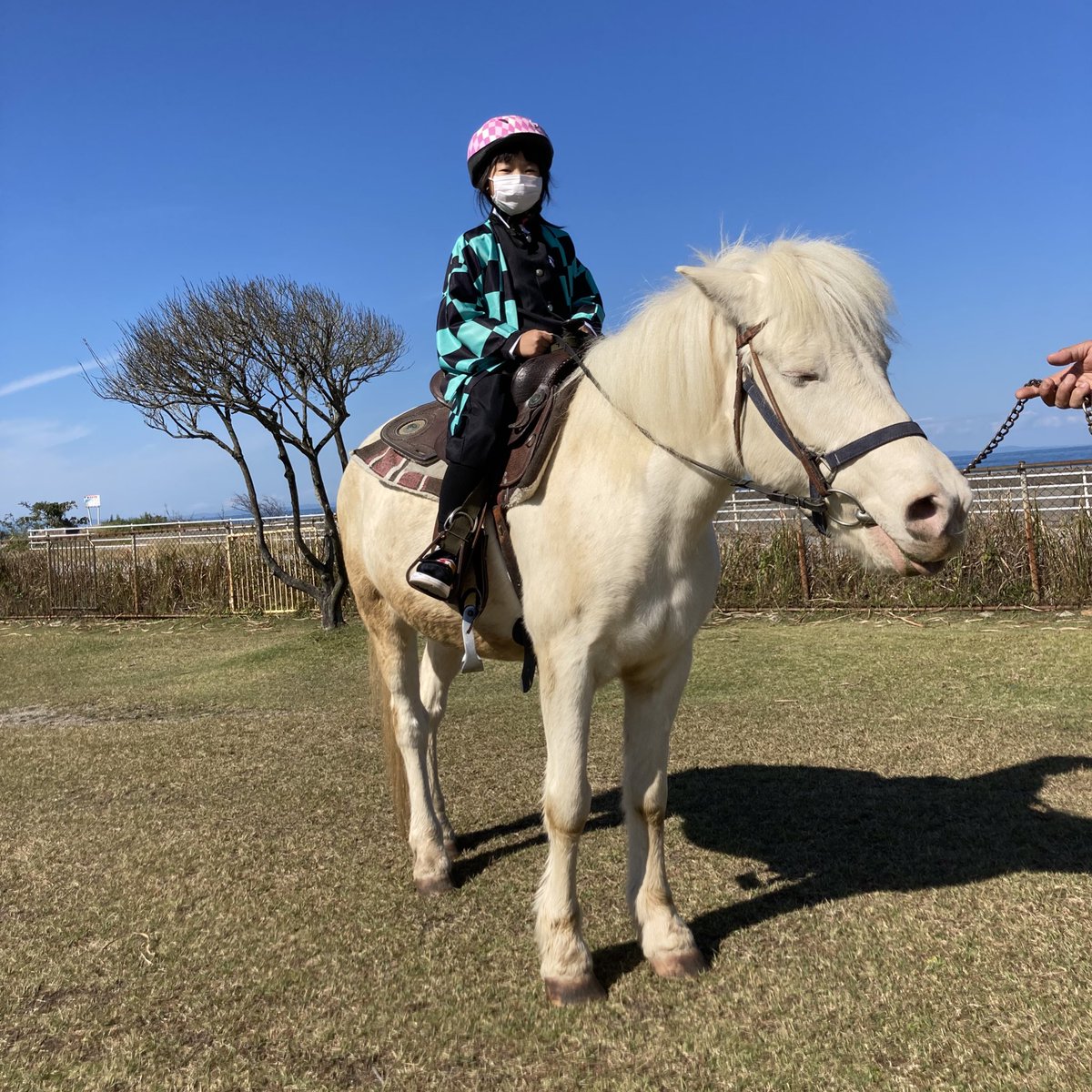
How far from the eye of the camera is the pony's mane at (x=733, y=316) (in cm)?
216

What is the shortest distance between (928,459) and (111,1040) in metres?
2.99

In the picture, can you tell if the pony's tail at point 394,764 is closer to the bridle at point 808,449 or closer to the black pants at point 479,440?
the black pants at point 479,440

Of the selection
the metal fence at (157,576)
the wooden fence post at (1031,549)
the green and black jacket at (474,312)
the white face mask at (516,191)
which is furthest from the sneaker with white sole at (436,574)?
the metal fence at (157,576)

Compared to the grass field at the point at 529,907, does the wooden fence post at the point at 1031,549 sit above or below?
above

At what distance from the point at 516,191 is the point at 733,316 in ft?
4.07

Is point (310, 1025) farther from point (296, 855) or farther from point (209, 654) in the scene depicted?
point (209, 654)

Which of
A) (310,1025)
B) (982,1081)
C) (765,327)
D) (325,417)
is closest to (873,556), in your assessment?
(765,327)

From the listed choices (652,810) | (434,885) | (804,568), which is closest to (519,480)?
(652,810)

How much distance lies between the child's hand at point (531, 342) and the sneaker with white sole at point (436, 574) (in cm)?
79

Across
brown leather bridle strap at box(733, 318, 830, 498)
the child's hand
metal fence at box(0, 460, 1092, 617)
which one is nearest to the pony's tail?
the child's hand

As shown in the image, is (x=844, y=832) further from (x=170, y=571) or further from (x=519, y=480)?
(x=170, y=571)

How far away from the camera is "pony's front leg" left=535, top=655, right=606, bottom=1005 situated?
8.68 ft

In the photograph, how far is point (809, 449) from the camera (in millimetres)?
2186

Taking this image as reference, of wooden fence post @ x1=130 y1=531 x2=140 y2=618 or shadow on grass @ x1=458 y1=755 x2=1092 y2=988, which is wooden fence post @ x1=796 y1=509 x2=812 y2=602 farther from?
wooden fence post @ x1=130 y1=531 x2=140 y2=618
